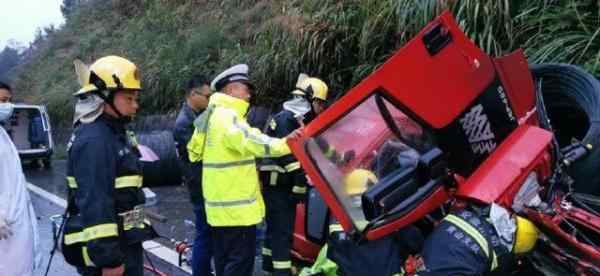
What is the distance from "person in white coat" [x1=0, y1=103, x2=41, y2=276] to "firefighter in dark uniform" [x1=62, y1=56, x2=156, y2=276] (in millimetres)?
576

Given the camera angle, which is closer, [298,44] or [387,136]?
[387,136]

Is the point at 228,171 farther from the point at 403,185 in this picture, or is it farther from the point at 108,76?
the point at 403,185

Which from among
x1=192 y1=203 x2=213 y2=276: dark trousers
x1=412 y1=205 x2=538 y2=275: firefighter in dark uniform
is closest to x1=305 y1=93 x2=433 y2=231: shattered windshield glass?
x1=412 y1=205 x2=538 y2=275: firefighter in dark uniform

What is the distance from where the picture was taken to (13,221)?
10.9 ft

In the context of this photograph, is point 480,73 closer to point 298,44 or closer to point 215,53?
point 298,44

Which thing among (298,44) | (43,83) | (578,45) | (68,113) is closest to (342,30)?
(298,44)

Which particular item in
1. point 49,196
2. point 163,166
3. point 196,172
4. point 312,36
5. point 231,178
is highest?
point 312,36

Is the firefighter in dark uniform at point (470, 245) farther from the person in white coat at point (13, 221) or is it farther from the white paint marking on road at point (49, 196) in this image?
the white paint marking on road at point (49, 196)

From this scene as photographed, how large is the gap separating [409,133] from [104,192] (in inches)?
55.7

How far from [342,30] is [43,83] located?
21.5m

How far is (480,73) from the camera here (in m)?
2.55

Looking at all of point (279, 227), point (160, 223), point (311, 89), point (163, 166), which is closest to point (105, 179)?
point (279, 227)

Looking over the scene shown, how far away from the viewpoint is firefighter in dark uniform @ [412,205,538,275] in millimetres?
2117

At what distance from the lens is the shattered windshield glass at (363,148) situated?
230 centimetres
